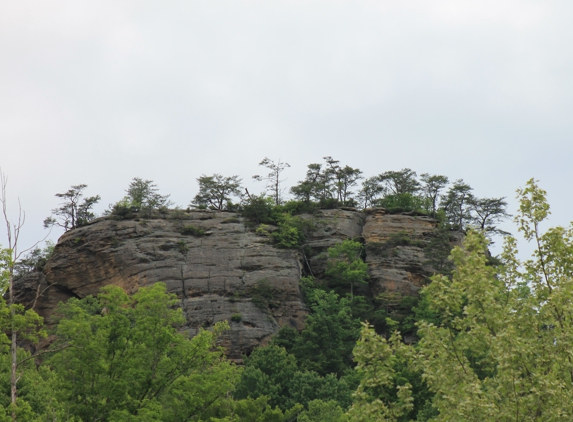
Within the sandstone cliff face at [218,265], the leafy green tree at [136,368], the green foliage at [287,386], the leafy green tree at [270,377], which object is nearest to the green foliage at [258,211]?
the sandstone cliff face at [218,265]

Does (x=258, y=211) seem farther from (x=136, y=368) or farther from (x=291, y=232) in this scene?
(x=136, y=368)

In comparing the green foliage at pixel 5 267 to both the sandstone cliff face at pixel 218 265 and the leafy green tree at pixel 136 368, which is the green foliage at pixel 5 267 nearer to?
the leafy green tree at pixel 136 368

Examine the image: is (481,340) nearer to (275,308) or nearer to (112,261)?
(275,308)

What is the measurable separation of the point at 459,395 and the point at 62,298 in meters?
62.7

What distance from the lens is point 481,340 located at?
13.0 m

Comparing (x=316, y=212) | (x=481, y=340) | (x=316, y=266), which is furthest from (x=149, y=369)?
(x=316, y=212)

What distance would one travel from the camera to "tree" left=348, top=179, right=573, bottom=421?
11.8m

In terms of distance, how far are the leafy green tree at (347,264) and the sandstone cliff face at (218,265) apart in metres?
1.65

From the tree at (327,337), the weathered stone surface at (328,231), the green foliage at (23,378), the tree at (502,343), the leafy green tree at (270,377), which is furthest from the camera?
the weathered stone surface at (328,231)

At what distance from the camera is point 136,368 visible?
2497 cm

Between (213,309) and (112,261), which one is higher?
(112,261)

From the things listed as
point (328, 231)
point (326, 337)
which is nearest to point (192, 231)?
point (328, 231)

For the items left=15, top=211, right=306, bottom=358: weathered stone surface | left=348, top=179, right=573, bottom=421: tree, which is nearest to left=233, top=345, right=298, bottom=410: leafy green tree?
left=15, top=211, right=306, bottom=358: weathered stone surface

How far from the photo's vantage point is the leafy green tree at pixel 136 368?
23859mm
